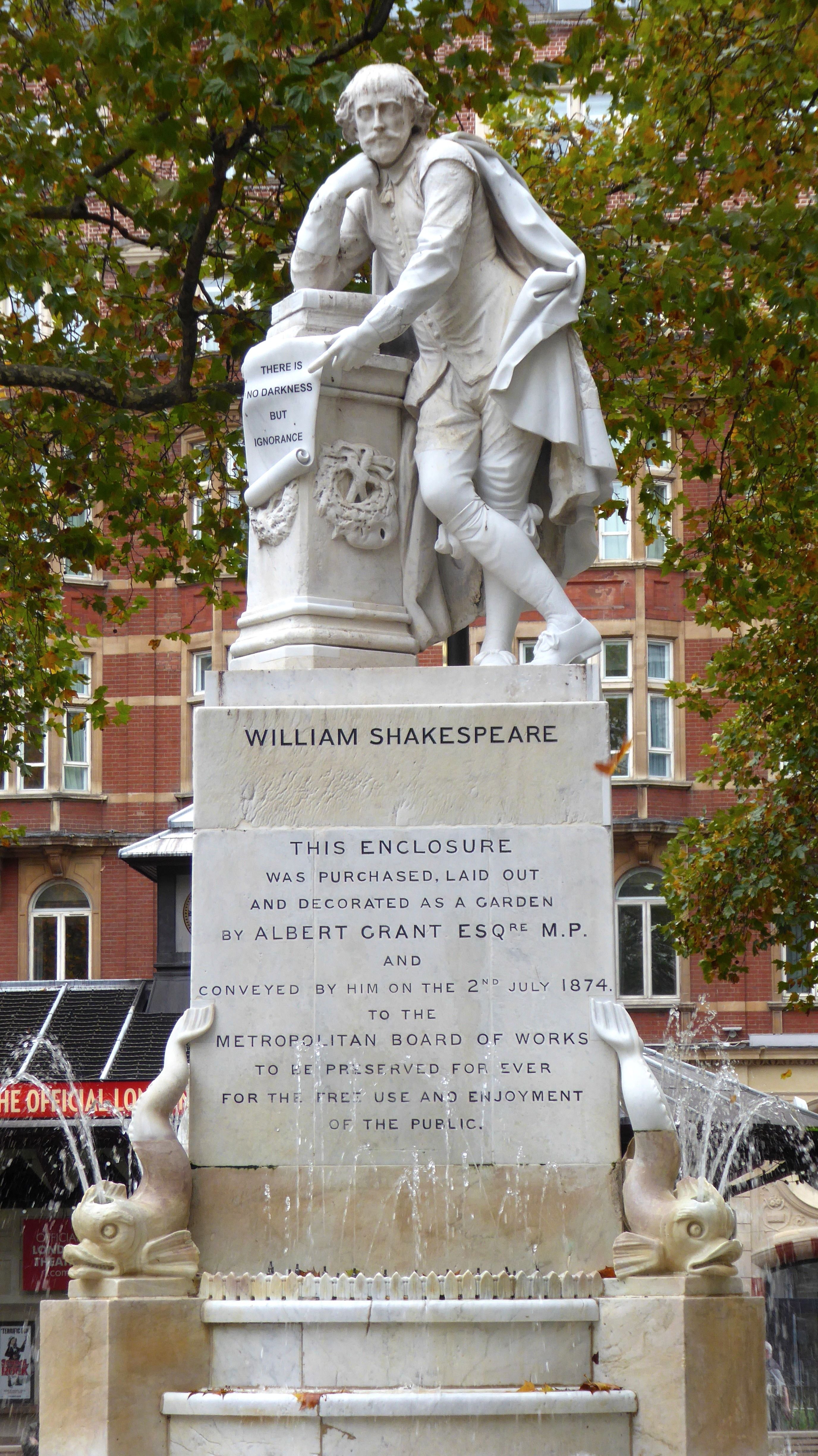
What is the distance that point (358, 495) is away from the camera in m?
7.54

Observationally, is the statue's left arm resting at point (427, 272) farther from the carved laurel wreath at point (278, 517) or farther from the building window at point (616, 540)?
the building window at point (616, 540)

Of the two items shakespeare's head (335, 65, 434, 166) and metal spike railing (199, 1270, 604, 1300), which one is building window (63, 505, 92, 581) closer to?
shakespeare's head (335, 65, 434, 166)

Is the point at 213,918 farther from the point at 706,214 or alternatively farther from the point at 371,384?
the point at 706,214

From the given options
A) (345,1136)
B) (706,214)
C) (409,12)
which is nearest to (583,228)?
(706,214)

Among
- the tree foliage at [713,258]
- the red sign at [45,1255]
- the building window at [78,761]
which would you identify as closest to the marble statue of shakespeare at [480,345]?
the tree foliage at [713,258]

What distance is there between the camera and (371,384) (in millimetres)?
7574

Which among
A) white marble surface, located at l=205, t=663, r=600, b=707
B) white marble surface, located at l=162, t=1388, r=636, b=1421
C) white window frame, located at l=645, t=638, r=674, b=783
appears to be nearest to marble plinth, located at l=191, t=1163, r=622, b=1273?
white marble surface, located at l=162, t=1388, r=636, b=1421

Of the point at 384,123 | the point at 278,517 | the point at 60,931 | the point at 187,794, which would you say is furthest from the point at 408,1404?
the point at 60,931

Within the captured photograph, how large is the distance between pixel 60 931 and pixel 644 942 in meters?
10.7

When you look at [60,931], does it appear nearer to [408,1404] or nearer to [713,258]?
[713,258]

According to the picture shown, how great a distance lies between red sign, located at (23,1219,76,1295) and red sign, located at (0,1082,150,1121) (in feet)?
9.01

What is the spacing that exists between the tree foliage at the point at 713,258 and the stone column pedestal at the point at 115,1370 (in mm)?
9089

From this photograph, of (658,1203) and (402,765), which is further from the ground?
(402,765)

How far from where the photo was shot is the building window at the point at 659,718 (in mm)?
33469
